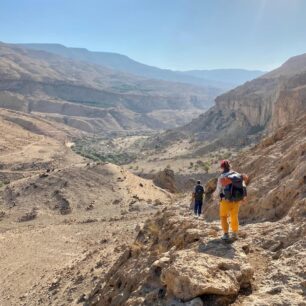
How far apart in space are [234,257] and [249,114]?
220 feet

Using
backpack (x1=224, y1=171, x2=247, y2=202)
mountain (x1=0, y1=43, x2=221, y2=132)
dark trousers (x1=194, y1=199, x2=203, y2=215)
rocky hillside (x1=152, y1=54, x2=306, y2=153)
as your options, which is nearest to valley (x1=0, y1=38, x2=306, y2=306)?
dark trousers (x1=194, y1=199, x2=203, y2=215)

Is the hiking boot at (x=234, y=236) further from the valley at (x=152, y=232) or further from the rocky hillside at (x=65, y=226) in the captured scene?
the rocky hillside at (x=65, y=226)

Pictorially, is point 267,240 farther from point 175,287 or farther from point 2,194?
point 2,194

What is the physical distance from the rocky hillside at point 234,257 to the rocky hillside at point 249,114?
36.2 metres

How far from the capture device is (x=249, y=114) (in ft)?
238

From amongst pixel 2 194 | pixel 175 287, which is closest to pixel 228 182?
pixel 175 287

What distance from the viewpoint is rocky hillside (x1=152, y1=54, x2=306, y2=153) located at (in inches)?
2021

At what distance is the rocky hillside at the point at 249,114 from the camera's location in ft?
168

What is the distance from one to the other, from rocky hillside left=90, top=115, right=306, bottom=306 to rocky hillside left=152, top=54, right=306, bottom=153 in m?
36.2

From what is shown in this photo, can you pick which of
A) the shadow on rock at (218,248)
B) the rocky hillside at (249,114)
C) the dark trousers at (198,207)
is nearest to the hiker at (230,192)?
the shadow on rock at (218,248)

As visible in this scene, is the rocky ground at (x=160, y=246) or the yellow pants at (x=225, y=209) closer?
the rocky ground at (x=160, y=246)

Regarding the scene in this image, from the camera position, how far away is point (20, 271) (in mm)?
16797

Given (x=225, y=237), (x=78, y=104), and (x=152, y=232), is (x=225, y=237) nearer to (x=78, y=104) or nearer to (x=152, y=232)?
(x=152, y=232)

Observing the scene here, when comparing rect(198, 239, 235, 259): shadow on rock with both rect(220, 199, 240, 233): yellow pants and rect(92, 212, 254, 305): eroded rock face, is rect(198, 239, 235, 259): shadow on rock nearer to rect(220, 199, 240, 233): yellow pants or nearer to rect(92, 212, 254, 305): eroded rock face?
rect(92, 212, 254, 305): eroded rock face
